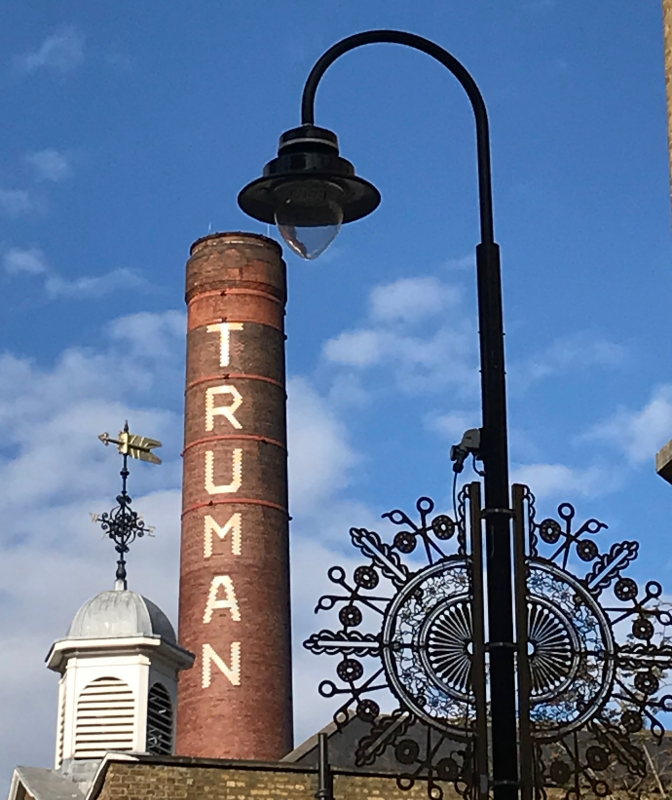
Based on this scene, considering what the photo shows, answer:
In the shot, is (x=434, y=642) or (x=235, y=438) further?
(x=235, y=438)

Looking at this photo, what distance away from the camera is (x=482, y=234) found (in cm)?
778

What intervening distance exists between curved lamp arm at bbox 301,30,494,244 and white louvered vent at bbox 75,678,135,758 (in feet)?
59.0

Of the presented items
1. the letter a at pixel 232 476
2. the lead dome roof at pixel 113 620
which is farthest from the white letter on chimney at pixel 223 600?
the lead dome roof at pixel 113 620

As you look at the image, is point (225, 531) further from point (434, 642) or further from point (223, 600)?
point (434, 642)

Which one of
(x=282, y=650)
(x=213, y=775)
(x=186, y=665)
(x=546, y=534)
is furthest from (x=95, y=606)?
(x=546, y=534)

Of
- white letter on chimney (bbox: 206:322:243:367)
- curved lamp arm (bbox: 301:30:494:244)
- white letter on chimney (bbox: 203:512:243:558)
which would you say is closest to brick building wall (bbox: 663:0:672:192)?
curved lamp arm (bbox: 301:30:494:244)

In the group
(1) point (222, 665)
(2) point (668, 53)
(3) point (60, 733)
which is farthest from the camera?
(1) point (222, 665)

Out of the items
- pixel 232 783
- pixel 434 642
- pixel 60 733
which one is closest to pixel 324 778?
pixel 232 783

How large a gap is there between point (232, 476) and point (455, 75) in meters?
32.6

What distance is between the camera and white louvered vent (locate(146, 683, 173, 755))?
83.5 ft

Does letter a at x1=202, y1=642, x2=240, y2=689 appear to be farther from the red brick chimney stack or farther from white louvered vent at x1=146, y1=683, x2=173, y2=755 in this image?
white louvered vent at x1=146, y1=683, x2=173, y2=755

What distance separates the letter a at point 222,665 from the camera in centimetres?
3888

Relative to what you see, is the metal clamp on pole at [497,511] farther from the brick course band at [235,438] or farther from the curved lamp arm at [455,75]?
the brick course band at [235,438]

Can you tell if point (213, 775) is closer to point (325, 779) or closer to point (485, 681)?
point (325, 779)
